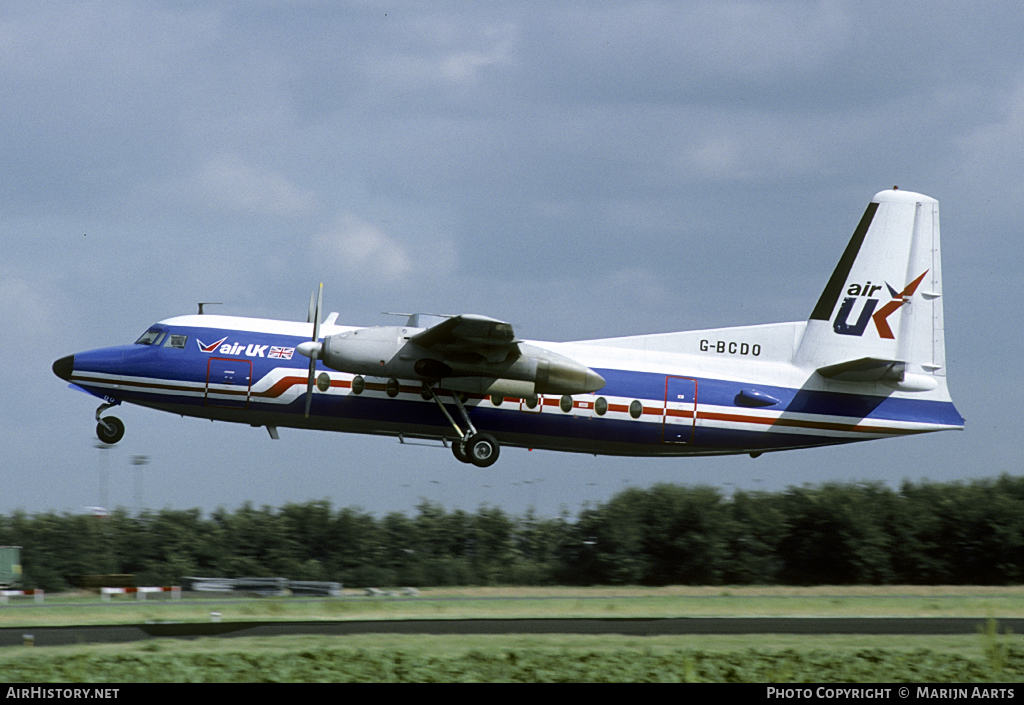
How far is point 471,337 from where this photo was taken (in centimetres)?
2105

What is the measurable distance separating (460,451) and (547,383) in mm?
2312

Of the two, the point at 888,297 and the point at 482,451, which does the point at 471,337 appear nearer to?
the point at 482,451

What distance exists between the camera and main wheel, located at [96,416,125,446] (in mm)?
23625

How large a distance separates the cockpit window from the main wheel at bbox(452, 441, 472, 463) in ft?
20.8

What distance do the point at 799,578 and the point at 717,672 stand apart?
1702cm

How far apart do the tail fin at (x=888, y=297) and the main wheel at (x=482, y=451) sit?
687 centimetres

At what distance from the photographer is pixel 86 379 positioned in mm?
23000

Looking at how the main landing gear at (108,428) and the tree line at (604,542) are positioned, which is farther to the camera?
the tree line at (604,542)

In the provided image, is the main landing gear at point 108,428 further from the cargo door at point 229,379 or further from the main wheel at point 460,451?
the main wheel at point 460,451

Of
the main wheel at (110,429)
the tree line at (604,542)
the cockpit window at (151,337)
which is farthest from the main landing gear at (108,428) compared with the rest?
the tree line at (604,542)

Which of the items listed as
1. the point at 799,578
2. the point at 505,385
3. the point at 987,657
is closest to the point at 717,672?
the point at 987,657

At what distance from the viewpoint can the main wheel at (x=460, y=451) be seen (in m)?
22.3

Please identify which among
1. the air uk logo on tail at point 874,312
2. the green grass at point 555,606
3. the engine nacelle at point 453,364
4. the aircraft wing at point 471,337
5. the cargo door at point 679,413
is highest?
the air uk logo on tail at point 874,312

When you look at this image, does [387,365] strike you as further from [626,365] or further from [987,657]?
[987,657]
